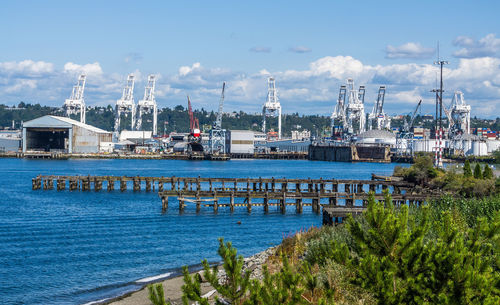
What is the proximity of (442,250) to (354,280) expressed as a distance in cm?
178

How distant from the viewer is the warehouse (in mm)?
139250

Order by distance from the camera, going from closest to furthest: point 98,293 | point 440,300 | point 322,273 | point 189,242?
point 440,300, point 322,273, point 98,293, point 189,242

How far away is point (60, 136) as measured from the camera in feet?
501

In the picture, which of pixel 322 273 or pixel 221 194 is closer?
pixel 322 273

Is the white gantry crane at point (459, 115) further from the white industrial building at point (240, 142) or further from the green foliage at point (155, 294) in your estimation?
the green foliage at point (155, 294)

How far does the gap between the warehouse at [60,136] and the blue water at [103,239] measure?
79631 mm

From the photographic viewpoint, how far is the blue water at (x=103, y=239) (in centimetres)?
2620

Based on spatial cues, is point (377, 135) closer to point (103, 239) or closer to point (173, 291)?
point (103, 239)

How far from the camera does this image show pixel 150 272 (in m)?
28.4

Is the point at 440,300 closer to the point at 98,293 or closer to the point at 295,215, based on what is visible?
the point at 98,293

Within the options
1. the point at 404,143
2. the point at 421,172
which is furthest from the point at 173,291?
the point at 404,143

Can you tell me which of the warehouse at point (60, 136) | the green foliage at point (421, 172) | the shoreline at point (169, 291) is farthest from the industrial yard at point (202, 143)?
the shoreline at point (169, 291)

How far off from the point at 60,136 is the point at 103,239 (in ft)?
394

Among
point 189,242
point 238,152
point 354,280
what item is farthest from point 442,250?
point 238,152
